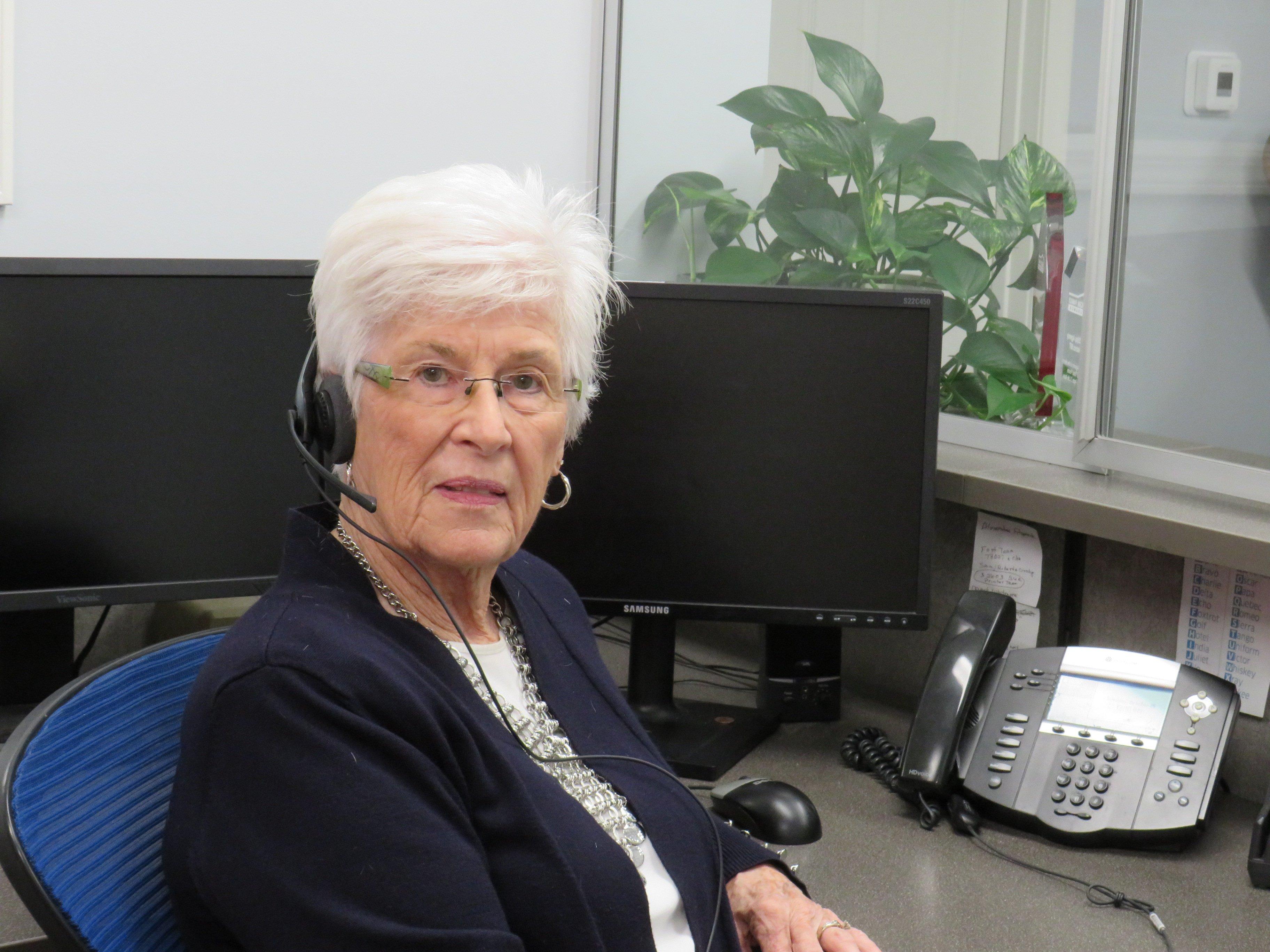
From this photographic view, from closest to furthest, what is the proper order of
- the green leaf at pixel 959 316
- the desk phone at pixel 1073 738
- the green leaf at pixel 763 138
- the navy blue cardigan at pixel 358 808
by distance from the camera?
the navy blue cardigan at pixel 358 808 < the desk phone at pixel 1073 738 < the green leaf at pixel 959 316 < the green leaf at pixel 763 138

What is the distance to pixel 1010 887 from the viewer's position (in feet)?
4.00

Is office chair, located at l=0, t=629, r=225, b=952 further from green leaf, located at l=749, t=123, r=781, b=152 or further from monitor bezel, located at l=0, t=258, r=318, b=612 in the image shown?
green leaf, located at l=749, t=123, r=781, b=152

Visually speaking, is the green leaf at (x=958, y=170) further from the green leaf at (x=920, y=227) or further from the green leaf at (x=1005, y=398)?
the green leaf at (x=1005, y=398)

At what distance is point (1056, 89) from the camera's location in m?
1.67

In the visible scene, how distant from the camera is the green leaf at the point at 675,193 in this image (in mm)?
2143

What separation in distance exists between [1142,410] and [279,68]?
1281mm

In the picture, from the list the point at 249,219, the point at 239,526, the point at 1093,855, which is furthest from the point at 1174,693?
the point at 249,219

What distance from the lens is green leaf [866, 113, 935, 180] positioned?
5.96 feet

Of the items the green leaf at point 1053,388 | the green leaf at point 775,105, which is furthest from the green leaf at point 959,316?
the green leaf at point 775,105

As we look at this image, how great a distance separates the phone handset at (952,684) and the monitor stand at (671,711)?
0.22 m

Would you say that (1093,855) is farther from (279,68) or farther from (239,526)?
(279,68)

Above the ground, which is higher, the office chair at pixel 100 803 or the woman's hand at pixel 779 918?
the office chair at pixel 100 803

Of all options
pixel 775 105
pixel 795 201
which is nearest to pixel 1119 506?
pixel 795 201

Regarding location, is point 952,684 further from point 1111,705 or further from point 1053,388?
point 1053,388
